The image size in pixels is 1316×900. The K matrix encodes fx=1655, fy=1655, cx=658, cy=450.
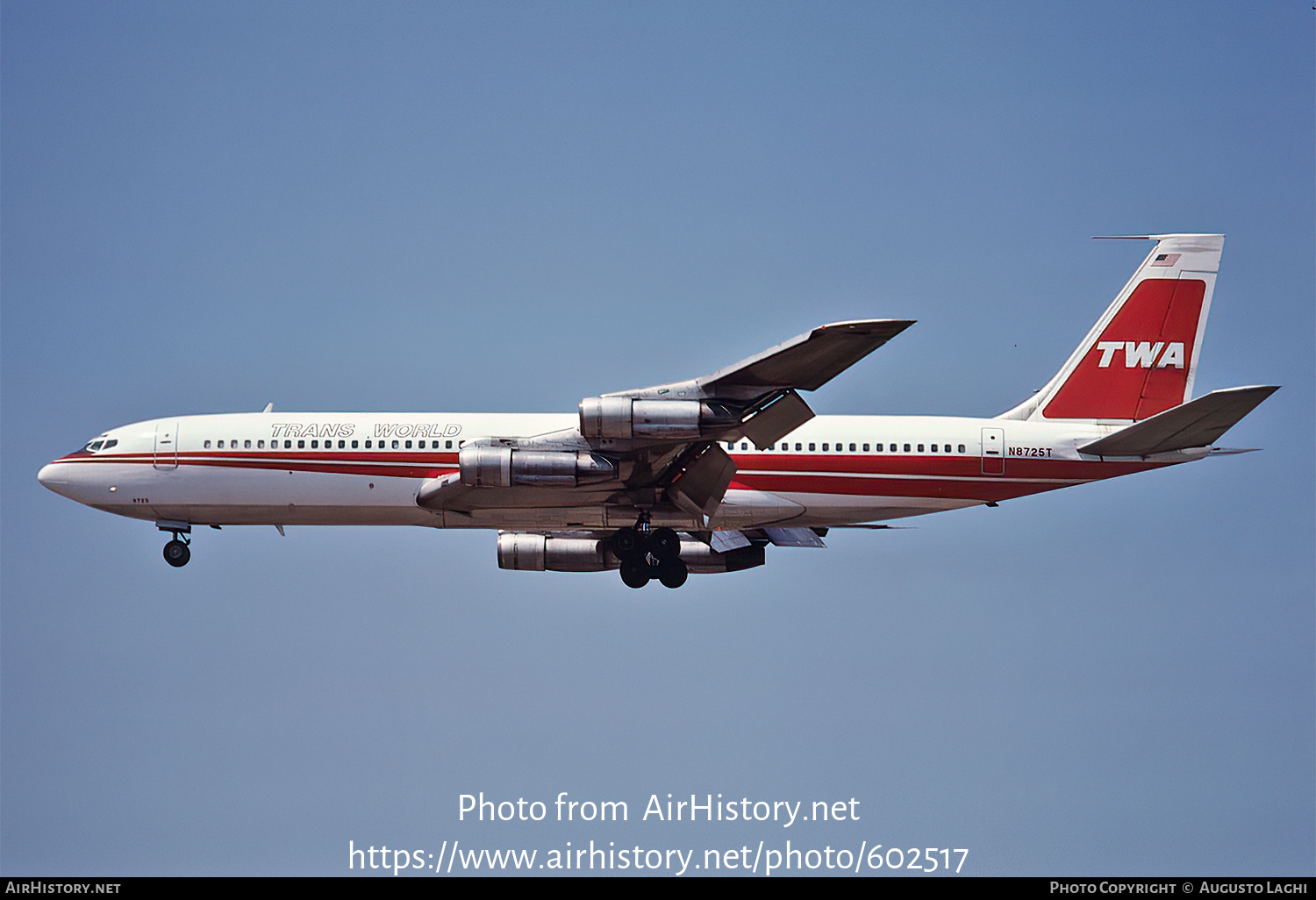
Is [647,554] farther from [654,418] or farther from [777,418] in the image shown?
[654,418]

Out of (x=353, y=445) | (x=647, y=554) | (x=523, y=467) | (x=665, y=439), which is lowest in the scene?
(x=647, y=554)

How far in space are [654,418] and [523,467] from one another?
3.32 metres

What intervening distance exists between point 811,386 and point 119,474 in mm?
16855

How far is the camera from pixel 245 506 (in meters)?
37.9

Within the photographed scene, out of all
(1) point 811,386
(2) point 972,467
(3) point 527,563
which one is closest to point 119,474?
(3) point 527,563

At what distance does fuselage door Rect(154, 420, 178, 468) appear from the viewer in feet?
126

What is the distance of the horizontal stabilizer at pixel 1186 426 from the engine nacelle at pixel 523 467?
11716 mm

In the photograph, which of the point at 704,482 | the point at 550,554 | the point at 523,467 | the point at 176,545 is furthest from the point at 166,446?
the point at 704,482

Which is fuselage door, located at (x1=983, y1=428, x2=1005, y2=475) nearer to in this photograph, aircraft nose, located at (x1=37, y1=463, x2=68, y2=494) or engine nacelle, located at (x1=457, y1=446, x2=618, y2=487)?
engine nacelle, located at (x1=457, y1=446, x2=618, y2=487)

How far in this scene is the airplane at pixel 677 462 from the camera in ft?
116

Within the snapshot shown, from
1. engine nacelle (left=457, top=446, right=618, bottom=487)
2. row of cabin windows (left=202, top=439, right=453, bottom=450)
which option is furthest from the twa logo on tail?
row of cabin windows (left=202, top=439, right=453, bottom=450)

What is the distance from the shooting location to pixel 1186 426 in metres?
35.3

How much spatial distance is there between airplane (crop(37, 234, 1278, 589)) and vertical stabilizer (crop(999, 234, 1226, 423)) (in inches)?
1.6
